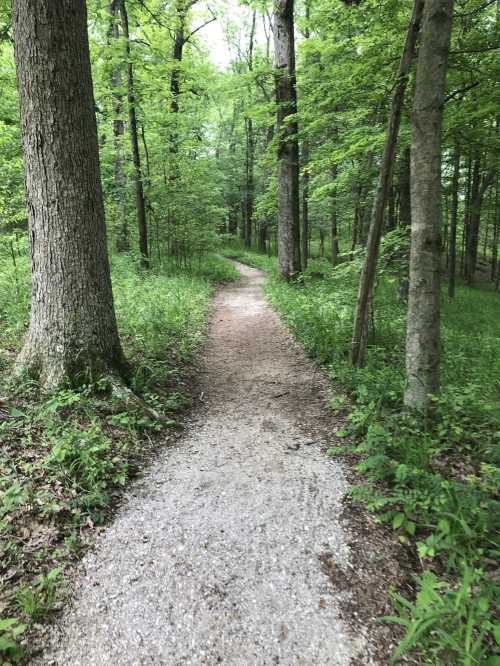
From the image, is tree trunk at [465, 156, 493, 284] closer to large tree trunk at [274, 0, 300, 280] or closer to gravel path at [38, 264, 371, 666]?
large tree trunk at [274, 0, 300, 280]

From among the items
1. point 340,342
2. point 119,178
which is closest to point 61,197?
point 340,342

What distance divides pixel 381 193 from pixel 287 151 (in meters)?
8.09

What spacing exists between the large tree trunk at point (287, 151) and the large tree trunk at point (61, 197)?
6673 mm

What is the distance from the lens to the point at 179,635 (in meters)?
2.10

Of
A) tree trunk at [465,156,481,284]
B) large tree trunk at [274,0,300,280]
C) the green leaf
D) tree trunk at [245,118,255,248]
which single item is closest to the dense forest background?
the green leaf

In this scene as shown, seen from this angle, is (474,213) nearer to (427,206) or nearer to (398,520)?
(427,206)

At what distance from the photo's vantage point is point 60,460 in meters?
3.20

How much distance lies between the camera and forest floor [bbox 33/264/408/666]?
2051mm

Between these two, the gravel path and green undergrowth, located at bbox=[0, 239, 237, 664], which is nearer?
the gravel path

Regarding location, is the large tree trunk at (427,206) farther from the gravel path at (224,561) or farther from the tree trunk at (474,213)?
the tree trunk at (474,213)

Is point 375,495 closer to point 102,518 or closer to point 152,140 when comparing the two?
point 102,518

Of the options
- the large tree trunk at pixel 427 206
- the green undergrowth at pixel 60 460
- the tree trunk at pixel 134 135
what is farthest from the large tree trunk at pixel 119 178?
the large tree trunk at pixel 427 206

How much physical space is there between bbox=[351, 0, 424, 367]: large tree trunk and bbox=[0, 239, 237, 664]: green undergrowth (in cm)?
265

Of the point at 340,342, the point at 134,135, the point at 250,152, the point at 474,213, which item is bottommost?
the point at 340,342
